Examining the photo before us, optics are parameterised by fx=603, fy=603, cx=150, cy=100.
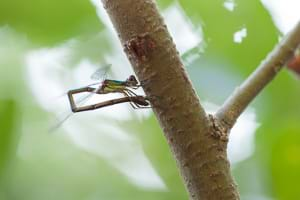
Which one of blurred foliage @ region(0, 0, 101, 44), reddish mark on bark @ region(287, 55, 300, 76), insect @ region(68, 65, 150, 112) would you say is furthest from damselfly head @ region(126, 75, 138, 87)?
blurred foliage @ region(0, 0, 101, 44)

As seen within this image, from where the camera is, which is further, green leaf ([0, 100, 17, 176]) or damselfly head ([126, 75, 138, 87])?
green leaf ([0, 100, 17, 176])

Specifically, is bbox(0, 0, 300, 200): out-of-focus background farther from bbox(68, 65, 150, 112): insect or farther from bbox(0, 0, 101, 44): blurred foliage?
bbox(68, 65, 150, 112): insect

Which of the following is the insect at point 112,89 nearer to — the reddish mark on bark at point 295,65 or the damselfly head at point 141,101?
the damselfly head at point 141,101

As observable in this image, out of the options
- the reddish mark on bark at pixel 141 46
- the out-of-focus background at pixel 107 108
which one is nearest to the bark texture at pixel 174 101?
the reddish mark on bark at pixel 141 46

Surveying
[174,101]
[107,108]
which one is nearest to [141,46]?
[174,101]

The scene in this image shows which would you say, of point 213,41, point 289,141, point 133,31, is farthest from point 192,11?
point 133,31

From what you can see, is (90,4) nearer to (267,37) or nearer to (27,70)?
(27,70)

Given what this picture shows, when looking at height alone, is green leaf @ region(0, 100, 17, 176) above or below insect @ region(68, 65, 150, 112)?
above
